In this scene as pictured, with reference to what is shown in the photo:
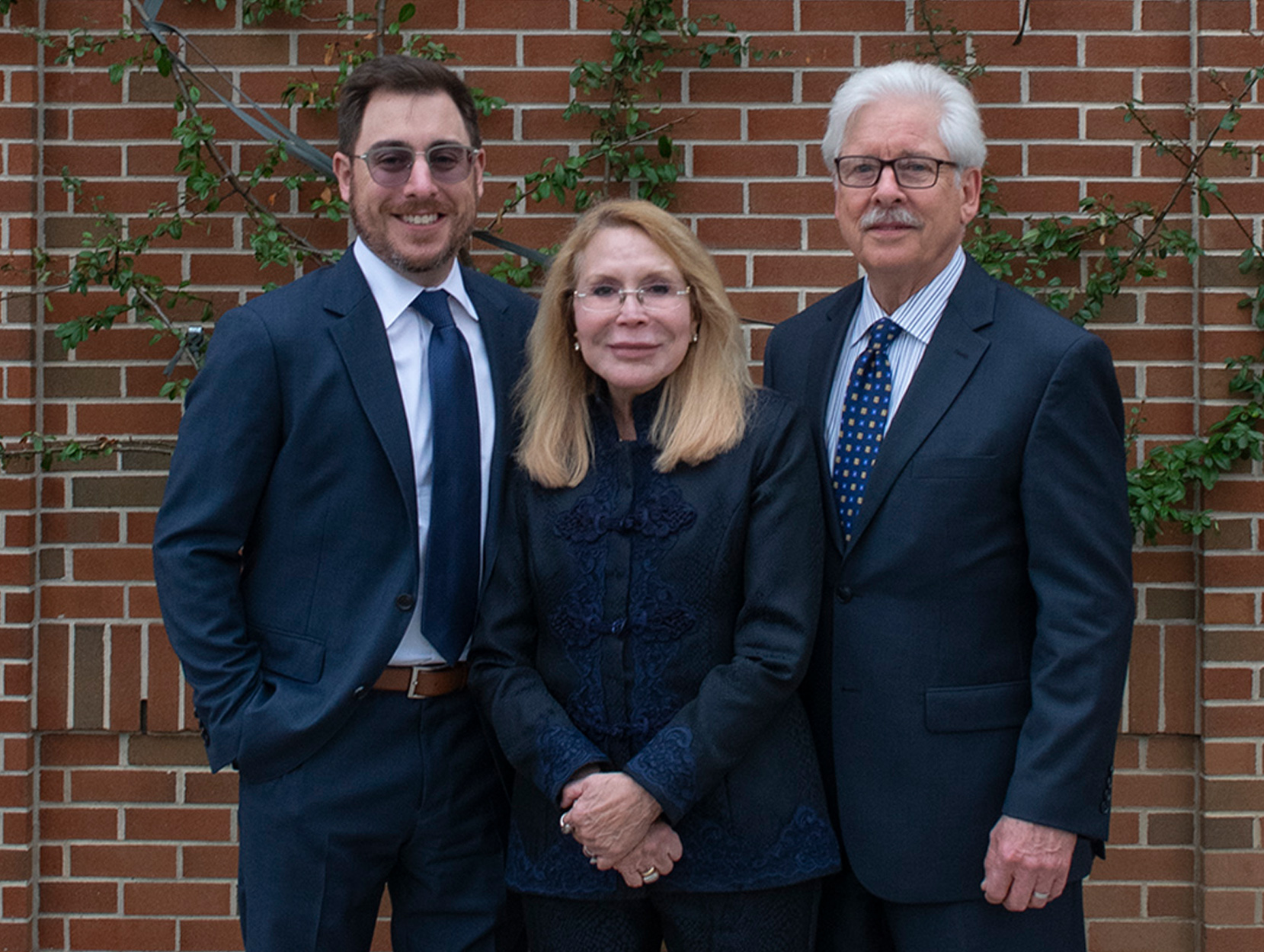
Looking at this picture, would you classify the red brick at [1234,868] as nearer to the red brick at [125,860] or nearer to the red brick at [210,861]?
the red brick at [210,861]

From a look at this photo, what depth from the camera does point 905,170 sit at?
2.42m

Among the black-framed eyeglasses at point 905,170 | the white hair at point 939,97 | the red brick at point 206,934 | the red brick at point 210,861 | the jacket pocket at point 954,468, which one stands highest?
the white hair at point 939,97

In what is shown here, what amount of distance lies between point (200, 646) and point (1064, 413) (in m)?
1.62

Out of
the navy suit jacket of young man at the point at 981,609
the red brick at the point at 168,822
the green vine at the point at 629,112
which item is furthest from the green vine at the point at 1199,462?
the red brick at the point at 168,822

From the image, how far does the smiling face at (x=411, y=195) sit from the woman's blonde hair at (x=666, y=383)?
0.24m

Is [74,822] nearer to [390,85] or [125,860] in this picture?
[125,860]

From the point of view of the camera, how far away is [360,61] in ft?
10.7

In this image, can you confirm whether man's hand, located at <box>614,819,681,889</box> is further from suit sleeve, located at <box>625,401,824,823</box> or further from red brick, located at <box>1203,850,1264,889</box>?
red brick, located at <box>1203,850,1264,889</box>

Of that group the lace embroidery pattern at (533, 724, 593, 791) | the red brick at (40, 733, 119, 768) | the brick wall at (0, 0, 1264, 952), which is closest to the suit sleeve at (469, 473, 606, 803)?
the lace embroidery pattern at (533, 724, 593, 791)

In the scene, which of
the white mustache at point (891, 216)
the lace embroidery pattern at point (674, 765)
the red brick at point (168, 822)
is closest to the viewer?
the lace embroidery pattern at point (674, 765)

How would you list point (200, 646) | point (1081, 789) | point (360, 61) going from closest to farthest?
point (1081, 789) < point (200, 646) < point (360, 61)

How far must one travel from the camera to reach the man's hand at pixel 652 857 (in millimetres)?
2232

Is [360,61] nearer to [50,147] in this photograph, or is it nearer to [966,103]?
[50,147]

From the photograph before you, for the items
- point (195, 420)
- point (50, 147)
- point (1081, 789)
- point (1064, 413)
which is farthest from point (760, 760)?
point (50, 147)
